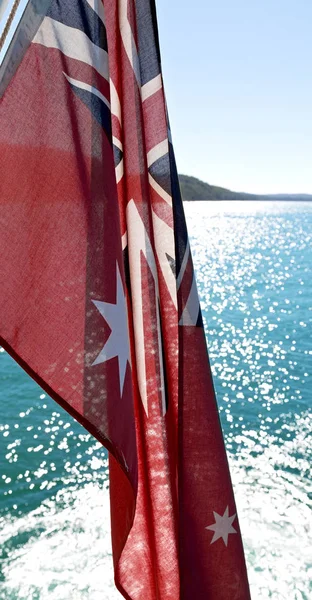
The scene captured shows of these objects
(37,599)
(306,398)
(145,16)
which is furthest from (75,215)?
(306,398)

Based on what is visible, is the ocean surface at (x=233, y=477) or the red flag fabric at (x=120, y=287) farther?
the ocean surface at (x=233, y=477)

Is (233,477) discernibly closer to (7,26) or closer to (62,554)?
(62,554)

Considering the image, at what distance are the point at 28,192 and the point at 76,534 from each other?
411 inches

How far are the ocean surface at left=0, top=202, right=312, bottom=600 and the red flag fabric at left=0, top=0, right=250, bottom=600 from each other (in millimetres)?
7840

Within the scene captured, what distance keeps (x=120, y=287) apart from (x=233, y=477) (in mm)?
12310

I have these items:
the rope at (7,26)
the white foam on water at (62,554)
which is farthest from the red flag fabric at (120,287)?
the white foam on water at (62,554)

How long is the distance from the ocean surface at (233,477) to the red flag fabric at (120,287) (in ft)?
25.7

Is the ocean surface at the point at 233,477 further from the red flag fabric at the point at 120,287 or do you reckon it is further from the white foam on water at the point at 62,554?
the red flag fabric at the point at 120,287

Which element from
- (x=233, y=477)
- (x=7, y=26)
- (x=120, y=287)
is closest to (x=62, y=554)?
(x=233, y=477)

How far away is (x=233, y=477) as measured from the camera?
13719 mm

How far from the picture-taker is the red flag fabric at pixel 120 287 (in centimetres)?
220

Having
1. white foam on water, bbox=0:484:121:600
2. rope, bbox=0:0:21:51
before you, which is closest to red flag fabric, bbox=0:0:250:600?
rope, bbox=0:0:21:51

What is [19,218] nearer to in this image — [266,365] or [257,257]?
[266,365]

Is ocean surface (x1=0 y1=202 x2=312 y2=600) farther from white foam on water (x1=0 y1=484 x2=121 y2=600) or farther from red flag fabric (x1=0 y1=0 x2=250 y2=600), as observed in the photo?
red flag fabric (x1=0 y1=0 x2=250 y2=600)
